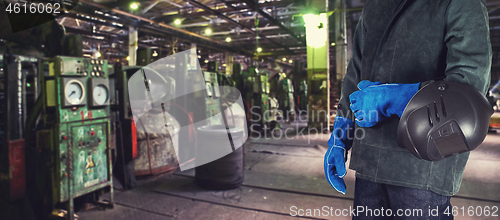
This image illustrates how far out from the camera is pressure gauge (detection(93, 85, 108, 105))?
3299mm

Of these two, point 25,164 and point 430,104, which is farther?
point 25,164

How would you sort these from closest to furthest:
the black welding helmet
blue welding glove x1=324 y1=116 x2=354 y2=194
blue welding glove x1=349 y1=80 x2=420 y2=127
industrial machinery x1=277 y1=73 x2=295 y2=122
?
the black welding helmet, blue welding glove x1=349 y1=80 x2=420 y2=127, blue welding glove x1=324 y1=116 x2=354 y2=194, industrial machinery x1=277 y1=73 x2=295 y2=122

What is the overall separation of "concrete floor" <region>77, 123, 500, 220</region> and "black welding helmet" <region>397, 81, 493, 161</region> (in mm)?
2518

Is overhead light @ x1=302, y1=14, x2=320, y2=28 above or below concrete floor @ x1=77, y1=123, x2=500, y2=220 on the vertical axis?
above

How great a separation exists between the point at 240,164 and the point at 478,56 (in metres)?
3.49

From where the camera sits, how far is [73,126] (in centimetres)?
312

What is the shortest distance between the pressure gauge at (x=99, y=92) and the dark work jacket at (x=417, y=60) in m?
3.03

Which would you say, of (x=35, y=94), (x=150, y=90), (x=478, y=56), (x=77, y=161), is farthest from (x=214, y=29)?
(x=478, y=56)

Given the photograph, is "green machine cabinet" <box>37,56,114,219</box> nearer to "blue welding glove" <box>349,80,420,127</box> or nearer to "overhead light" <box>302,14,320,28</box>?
"blue welding glove" <box>349,80,420,127</box>

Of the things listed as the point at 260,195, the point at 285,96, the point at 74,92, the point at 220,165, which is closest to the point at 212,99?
the point at 220,165

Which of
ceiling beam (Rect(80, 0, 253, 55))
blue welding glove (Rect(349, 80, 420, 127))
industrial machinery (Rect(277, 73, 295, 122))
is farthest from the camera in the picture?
industrial machinery (Rect(277, 73, 295, 122))

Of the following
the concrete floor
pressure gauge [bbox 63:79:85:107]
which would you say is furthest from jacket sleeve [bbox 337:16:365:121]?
pressure gauge [bbox 63:79:85:107]

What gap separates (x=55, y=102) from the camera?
304cm

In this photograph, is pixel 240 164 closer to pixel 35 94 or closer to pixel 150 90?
pixel 150 90
